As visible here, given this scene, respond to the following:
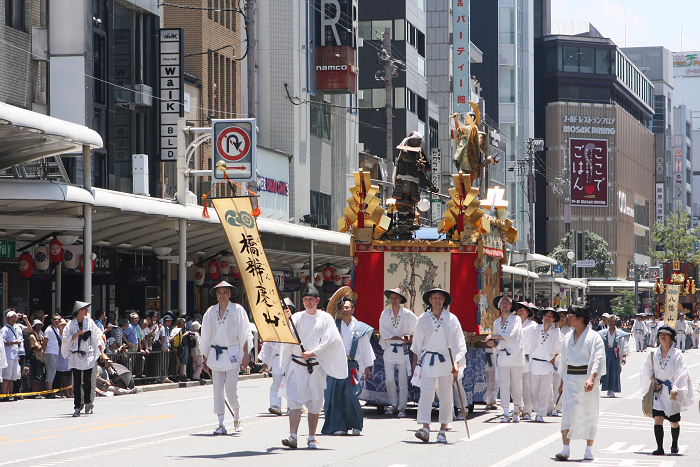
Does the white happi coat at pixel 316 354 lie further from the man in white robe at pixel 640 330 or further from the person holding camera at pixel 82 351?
the man in white robe at pixel 640 330

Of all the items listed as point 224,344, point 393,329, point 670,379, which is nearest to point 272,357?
point 393,329

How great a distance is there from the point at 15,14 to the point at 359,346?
18.7 meters

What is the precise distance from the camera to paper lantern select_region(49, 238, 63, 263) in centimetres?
2447

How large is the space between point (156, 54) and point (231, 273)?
7768 mm

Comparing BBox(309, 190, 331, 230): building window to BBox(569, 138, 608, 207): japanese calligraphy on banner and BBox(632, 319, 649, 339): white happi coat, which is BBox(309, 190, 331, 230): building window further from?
BBox(569, 138, 608, 207): japanese calligraphy on banner

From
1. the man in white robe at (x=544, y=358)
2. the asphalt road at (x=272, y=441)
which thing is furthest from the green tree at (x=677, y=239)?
the man in white robe at (x=544, y=358)

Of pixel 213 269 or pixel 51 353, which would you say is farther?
pixel 213 269

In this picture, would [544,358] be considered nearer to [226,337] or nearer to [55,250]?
[226,337]

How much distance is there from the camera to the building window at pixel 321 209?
48.1 m

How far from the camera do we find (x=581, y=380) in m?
11.6

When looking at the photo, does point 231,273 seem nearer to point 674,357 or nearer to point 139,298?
point 139,298

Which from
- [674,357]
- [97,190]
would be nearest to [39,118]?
[97,190]

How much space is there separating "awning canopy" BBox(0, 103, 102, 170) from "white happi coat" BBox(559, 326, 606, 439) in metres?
11.2

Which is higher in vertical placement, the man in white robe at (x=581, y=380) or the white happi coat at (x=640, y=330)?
the man in white robe at (x=581, y=380)
